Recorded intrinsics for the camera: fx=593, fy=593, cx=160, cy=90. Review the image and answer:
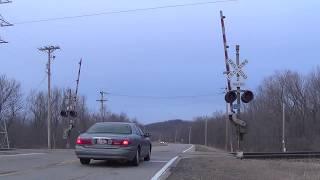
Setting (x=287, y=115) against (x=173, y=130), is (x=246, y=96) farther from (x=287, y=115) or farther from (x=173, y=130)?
(x=173, y=130)

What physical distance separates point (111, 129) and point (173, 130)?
16301cm

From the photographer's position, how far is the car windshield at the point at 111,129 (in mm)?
18859

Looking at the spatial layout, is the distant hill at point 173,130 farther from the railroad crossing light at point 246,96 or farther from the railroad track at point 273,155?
the railroad crossing light at point 246,96

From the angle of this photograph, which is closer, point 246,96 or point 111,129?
point 111,129

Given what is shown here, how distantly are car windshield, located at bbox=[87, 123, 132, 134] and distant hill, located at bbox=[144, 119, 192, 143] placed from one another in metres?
155

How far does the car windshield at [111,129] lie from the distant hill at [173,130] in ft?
507

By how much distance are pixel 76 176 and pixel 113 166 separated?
3922 millimetres

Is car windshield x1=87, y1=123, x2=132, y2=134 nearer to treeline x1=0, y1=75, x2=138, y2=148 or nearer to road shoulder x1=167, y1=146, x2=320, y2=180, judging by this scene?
road shoulder x1=167, y1=146, x2=320, y2=180

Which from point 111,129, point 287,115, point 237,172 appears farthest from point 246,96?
point 287,115

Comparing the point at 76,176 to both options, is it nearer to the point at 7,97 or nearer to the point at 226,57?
the point at 226,57

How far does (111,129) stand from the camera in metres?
19.0

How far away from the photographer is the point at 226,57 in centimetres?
2544

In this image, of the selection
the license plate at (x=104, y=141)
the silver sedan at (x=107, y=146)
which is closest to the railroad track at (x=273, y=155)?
the silver sedan at (x=107, y=146)

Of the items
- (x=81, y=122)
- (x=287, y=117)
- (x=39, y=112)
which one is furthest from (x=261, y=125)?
(x=39, y=112)
